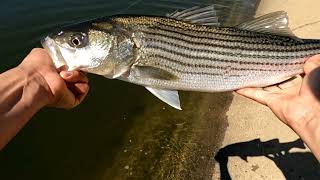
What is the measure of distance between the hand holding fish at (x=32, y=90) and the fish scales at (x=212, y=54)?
0.65 m

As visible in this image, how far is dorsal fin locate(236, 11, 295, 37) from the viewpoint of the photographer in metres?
5.29

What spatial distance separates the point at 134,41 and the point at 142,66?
29 centimetres

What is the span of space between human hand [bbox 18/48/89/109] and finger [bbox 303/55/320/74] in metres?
2.53

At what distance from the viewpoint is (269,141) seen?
6.96 meters

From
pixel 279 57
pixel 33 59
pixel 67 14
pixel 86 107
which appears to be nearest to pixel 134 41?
pixel 33 59

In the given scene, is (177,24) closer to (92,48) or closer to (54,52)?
(92,48)

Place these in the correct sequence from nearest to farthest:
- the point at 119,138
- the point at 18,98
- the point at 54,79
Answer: the point at 18,98
the point at 54,79
the point at 119,138

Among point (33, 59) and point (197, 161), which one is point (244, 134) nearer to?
point (197, 161)

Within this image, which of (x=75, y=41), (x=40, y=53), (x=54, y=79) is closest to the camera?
(x=54, y=79)

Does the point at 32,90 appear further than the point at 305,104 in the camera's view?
No

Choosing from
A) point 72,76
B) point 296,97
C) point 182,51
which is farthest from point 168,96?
point 296,97

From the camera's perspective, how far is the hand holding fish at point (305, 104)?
15.4 ft

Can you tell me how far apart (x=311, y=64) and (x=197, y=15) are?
4.60 ft

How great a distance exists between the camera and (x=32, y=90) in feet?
14.4
